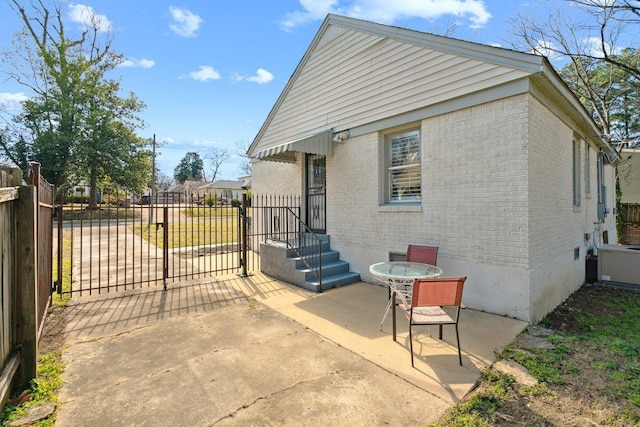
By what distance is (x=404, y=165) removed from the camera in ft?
21.8

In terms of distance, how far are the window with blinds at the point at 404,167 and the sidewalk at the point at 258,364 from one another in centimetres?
249

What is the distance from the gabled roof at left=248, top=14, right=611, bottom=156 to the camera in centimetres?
470

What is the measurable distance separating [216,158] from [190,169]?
13505 millimetres

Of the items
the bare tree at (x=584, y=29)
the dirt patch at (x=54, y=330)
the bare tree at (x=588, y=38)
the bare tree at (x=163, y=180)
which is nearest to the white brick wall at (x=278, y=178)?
the dirt patch at (x=54, y=330)

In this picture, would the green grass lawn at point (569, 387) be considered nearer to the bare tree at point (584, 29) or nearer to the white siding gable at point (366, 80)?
the white siding gable at point (366, 80)

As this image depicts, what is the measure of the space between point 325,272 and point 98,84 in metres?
30.0

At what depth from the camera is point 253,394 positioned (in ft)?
9.35

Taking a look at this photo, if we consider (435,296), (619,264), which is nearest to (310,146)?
(435,296)

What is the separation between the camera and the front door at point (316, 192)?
8505 mm

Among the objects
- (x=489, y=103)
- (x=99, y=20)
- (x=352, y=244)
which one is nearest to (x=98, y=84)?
(x=99, y=20)

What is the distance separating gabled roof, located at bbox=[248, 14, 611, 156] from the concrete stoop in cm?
255

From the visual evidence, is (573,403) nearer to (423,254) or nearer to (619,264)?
(423,254)

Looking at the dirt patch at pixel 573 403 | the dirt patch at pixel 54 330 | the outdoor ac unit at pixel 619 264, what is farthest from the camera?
the outdoor ac unit at pixel 619 264

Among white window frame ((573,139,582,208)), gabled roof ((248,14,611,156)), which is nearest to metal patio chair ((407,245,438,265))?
gabled roof ((248,14,611,156))
